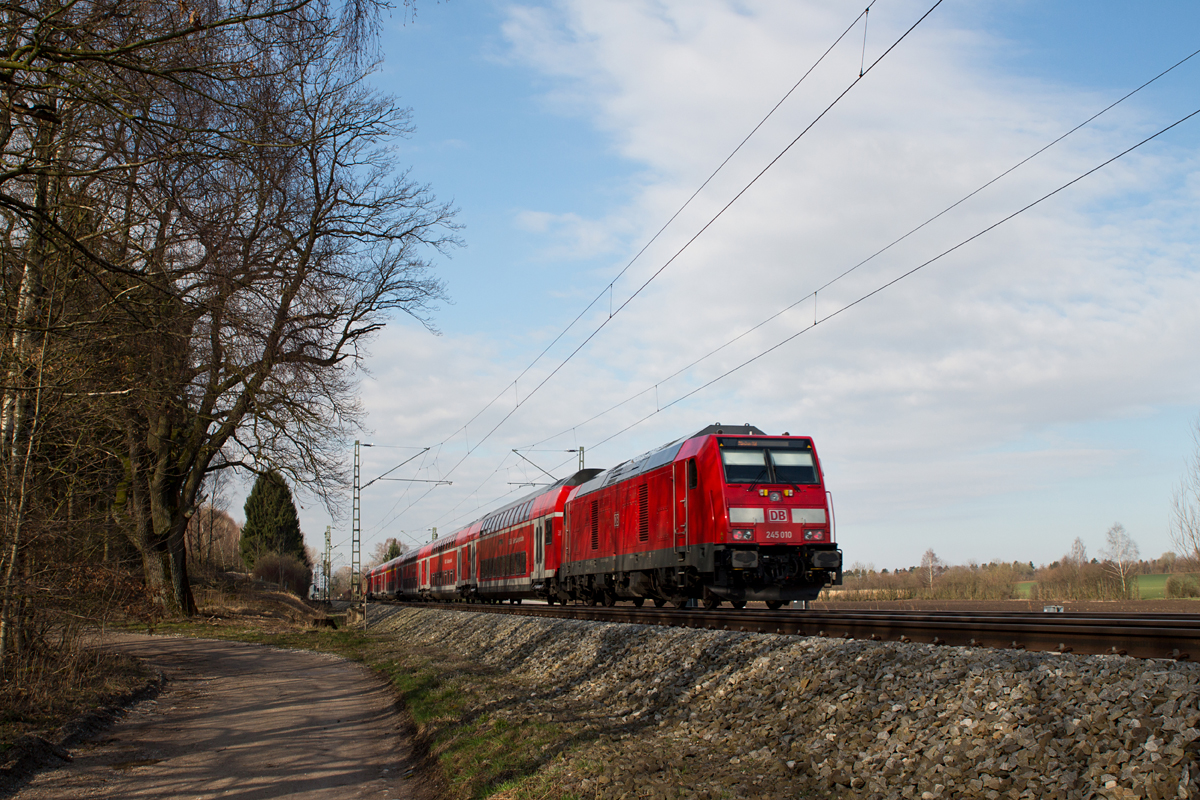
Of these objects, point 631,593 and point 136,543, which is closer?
point 631,593

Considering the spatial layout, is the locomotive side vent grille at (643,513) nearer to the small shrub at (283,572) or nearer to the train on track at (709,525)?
the train on track at (709,525)

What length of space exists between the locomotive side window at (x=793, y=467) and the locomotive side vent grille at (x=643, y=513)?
130 inches

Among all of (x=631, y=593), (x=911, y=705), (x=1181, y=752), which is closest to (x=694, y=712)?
(x=911, y=705)

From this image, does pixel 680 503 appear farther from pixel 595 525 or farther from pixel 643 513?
pixel 595 525

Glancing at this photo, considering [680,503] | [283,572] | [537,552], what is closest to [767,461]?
[680,503]

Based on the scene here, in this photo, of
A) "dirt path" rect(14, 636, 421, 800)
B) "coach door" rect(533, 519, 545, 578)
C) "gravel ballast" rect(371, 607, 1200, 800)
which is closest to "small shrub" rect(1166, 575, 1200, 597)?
"coach door" rect(533, 519, 545, 578)

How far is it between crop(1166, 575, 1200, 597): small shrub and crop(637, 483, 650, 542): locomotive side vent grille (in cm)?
1614

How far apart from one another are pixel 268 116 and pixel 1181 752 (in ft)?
22.9

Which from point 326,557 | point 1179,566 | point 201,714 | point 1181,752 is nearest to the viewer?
point 1181,752

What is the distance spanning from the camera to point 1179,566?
26.0 m

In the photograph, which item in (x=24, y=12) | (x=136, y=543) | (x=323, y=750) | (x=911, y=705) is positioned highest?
(x=24, y=12)

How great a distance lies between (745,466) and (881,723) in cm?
954

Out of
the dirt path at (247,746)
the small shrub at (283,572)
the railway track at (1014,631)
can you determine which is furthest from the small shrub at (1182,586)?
the small shrub at (283,572)

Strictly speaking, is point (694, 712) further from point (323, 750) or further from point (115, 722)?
point (115, 722)
